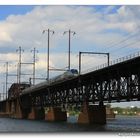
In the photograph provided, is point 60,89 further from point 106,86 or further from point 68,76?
point 106,86

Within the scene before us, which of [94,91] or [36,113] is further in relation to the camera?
[36,113]

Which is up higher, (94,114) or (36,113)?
(36,113)

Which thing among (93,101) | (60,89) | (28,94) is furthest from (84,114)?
(28,94)

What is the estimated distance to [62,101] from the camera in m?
146

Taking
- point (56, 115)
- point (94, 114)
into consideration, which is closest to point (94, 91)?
point (94, 114)

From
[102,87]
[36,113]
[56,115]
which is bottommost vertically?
[56,115]

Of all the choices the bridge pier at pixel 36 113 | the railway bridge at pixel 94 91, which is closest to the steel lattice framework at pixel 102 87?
the railway bridge at pixel 94 91

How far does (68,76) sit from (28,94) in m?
61.7

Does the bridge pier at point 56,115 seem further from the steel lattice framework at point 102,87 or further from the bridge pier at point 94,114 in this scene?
the bridge pier at point 94,114

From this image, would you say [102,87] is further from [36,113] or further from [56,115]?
[36,113]

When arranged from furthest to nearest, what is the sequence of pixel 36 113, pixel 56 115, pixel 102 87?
pixel 36 113
pixel 56 115
pixel 102 87

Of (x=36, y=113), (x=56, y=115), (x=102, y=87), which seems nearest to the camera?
(x=102, y=87)

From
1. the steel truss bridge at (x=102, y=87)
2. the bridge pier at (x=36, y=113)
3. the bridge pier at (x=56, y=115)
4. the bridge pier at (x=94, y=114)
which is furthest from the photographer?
the bridge pier at (x=36, y=113)

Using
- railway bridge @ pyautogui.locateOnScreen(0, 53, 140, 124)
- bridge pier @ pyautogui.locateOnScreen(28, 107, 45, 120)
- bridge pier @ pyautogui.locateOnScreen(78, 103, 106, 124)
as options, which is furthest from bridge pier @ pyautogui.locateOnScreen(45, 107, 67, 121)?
bridge pier @ pyautogui.locateOnScreen(78, 103, 106, 124)
